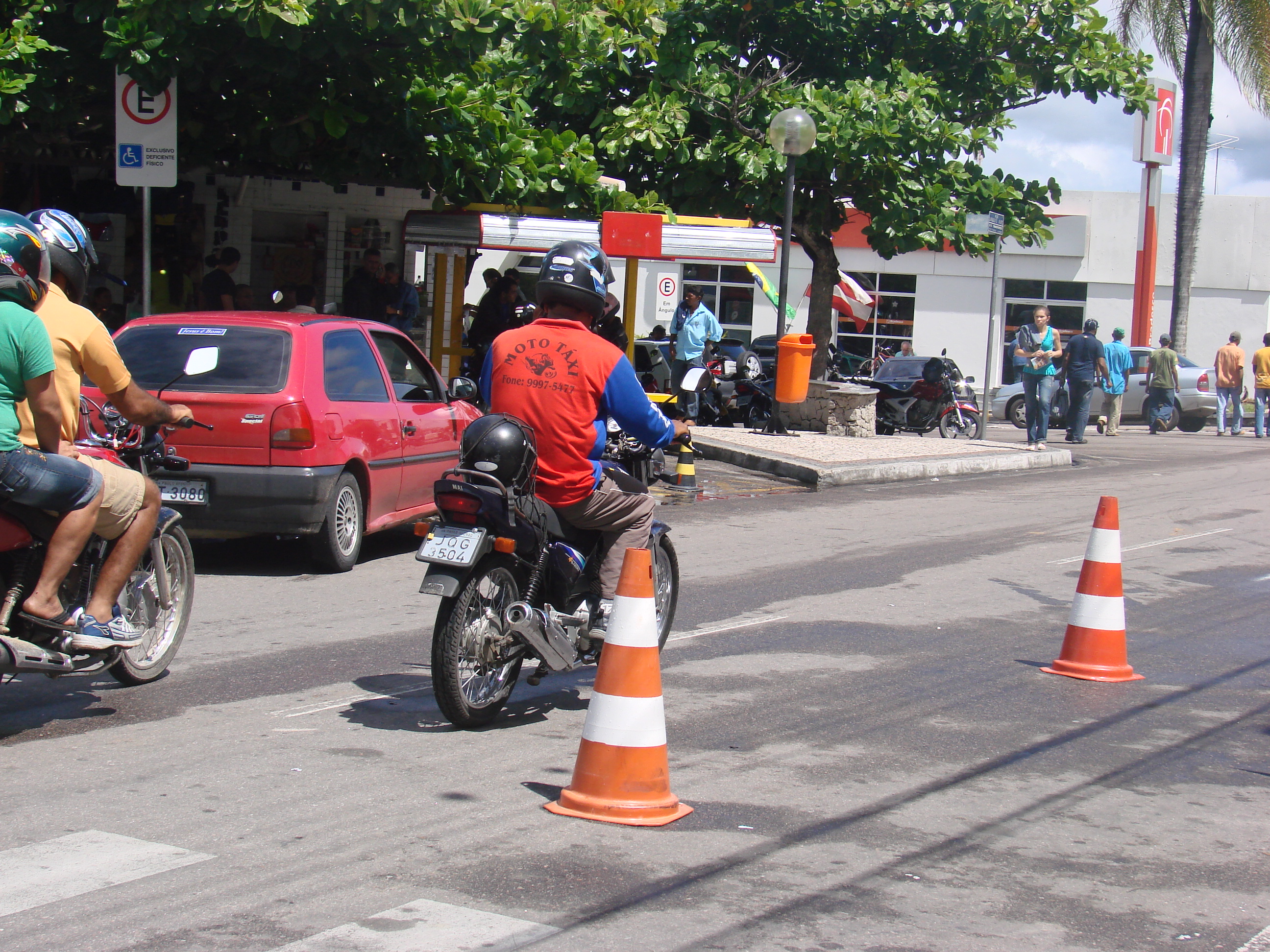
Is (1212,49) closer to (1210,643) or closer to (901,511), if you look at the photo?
(901,511)

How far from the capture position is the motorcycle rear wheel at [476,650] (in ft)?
16.9

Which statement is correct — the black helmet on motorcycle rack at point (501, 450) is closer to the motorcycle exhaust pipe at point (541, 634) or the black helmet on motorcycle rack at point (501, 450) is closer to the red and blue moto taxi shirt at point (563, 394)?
the red and blue moto taxi shirt at point (563, 394)

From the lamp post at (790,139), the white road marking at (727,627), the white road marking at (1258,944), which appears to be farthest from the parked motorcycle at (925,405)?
the white road marking at (1258,944)

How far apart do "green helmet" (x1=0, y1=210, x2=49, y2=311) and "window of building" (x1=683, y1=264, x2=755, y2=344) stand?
34921 mm

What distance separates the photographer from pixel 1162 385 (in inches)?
1046

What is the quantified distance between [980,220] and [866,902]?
50.2 ft

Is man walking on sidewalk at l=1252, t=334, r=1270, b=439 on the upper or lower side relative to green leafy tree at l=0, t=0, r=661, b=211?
lower

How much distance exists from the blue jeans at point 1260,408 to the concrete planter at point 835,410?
10.6m

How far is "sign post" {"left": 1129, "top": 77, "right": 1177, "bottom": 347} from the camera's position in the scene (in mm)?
33719

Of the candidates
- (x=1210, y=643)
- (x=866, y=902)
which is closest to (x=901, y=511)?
(x=1210, y=643)

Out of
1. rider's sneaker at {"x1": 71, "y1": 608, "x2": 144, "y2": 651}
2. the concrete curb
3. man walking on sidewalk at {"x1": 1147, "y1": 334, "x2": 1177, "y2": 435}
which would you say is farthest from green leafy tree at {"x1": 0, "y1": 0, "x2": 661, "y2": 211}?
man walking on sidewalk at {"x1": 1147, "y1": 334, "x2": 1177, "y2": 435}

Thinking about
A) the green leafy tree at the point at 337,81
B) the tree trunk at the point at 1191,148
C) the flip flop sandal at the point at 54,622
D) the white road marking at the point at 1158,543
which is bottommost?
the white road marking at the point at 1158,543

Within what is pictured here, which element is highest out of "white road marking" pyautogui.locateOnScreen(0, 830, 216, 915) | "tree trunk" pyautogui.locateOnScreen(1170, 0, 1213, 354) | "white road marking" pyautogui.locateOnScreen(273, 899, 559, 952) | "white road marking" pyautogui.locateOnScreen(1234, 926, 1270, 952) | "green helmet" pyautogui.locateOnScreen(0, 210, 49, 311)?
"tree trunk" pyautogui.locateOnScreen(1170, 0, 1213, 354)

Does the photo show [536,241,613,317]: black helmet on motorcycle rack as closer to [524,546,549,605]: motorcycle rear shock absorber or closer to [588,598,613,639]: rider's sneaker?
[524,546,549,605]: motorcycle rear shock absorber
